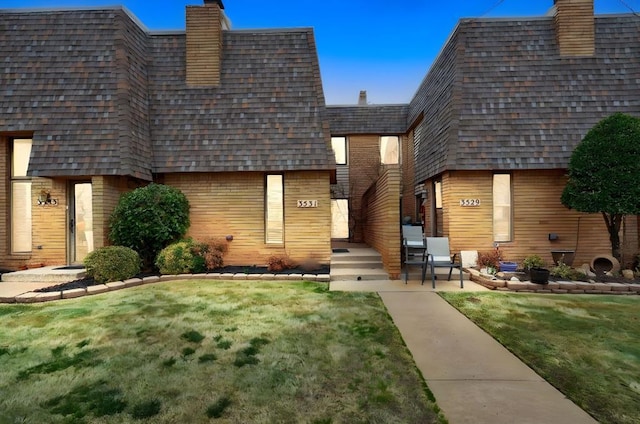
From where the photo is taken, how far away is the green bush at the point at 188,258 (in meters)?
8.39

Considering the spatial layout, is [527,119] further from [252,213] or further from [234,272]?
[234,272]

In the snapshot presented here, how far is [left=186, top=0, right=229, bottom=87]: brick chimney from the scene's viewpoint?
10.2 meters

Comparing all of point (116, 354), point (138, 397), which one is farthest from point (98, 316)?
point (138, 397)

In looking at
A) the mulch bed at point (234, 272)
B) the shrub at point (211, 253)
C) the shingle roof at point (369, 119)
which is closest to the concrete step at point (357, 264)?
the mulch bed at point (234, 272)

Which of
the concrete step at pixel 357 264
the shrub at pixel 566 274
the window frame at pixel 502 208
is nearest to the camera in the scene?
the shrub at pixel 566 274

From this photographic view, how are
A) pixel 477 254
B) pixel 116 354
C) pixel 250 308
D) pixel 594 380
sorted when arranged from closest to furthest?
pixel 594 380
pixel 116 354
pixel 250 308
pixel 477 254

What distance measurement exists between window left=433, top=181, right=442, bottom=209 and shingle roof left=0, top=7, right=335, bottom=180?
4007mm

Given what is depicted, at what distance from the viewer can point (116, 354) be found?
3.87m

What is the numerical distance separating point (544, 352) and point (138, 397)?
452 centimetres

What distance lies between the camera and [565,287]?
7.14 metres

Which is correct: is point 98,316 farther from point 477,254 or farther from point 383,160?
point 383,160

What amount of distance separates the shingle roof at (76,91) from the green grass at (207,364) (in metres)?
4.25

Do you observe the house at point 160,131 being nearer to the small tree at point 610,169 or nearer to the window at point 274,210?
the window at point 274,210

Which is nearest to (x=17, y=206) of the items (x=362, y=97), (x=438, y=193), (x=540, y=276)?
(x=438, y=193)
